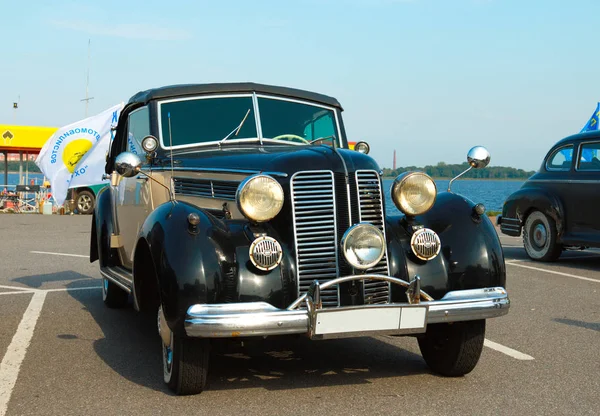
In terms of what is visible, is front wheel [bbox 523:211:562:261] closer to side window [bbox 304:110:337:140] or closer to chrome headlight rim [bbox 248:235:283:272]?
side window [bbox 304:110:337:140]

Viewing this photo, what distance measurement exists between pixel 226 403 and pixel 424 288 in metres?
1.32

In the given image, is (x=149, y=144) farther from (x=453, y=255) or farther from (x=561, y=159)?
(x=561, y=159)

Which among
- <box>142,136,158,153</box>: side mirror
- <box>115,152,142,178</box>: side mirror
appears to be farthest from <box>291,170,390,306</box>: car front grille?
<box>142,136,158,153</box>: side mirror

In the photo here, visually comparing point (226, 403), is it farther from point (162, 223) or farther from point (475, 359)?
point (475, 359)

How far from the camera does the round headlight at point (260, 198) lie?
4391 millimetres

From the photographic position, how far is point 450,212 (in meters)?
4.94

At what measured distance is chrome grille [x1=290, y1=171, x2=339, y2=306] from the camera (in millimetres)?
4387

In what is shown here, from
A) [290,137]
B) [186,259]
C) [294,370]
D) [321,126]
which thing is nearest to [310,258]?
[186,259]

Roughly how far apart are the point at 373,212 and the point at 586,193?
697 centimetres

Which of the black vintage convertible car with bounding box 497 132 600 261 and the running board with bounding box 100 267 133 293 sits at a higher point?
the black vintage convertible car with bounding box 497 132 600 261

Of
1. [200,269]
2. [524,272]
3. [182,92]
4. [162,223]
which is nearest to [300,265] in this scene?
[200,269]

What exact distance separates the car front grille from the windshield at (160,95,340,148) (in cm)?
148

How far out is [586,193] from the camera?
34.7 feet

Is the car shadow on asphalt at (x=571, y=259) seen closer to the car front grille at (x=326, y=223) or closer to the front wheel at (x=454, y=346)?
the front wheel at (x=454, y=346)
